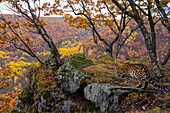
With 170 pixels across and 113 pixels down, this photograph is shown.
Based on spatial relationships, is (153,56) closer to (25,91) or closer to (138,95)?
(138,95)

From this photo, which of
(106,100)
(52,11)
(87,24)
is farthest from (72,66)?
(87,24)

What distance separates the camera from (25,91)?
31.0ft

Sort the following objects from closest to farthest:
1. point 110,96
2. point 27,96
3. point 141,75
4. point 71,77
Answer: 1. point 110,96
2. point 141,75
3. point 71,77
4. point 27,96

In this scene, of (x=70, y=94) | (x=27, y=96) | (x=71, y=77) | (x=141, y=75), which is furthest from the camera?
(x=27, y=96)

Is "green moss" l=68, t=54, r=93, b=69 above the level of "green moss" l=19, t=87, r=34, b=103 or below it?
above

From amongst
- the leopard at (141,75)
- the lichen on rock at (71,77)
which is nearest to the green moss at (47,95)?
the lichen on rock at (71,77)

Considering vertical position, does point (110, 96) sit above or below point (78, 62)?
below

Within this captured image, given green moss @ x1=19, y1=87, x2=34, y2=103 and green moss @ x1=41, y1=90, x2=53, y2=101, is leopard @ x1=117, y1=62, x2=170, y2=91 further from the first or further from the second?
green moss @ x1=19, y1=87, x2=34, y2=103

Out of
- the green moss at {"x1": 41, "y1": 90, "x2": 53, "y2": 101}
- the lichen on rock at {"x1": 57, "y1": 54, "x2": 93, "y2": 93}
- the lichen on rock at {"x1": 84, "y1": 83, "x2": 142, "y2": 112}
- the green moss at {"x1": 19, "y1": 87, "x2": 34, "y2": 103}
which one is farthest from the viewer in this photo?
the green moss at {"x1": 19, "y1": 87, "x2": 34, "y2": 103}

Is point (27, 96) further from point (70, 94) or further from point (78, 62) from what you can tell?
point (78, 62)

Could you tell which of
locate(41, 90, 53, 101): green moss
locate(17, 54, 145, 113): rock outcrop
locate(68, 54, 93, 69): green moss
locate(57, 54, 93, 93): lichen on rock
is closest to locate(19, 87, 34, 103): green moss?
locate(17, 54, 145, 113): rock outcrop

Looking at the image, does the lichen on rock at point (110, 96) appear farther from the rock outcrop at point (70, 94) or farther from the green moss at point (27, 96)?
the green moss at point (27, 96)

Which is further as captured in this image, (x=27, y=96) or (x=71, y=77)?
(x=27, y=96)

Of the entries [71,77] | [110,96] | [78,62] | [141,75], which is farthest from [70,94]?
[141,75]
